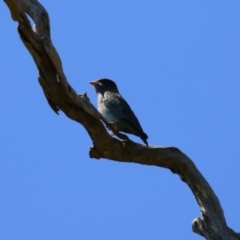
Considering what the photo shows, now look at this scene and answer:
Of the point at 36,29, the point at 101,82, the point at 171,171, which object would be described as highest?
the point at 101,82

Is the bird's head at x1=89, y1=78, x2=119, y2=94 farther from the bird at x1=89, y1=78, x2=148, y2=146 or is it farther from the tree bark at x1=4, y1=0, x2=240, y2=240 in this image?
the tree bark at x1=4, y1=0, x2=240, y2=240

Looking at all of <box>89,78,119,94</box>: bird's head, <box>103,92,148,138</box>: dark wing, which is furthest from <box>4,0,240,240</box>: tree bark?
<box>89,78,119,94</box>: bird's head

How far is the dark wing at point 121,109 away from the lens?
9133 millimetres

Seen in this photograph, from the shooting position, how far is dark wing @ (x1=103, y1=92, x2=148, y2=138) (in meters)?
9.13

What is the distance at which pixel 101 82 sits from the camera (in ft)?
35.0

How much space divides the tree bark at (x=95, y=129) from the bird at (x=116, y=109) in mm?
960

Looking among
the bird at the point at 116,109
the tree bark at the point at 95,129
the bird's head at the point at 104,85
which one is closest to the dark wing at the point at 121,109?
the bird at the point at 116,109

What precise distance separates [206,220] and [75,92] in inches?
78.5

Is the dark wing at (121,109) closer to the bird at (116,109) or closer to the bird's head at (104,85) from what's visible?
the bird at (116,109)

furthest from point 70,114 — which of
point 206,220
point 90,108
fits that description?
point 206,220

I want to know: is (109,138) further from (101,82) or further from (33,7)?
(101,82)

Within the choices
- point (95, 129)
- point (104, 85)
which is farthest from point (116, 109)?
point (95, 129)

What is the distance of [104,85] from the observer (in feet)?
34.8

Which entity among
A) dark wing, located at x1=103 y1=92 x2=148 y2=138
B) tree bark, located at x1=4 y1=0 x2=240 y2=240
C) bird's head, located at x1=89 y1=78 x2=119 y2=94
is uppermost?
→ bird's head, located at x1=89 y1=78 x2=119 y2=94
